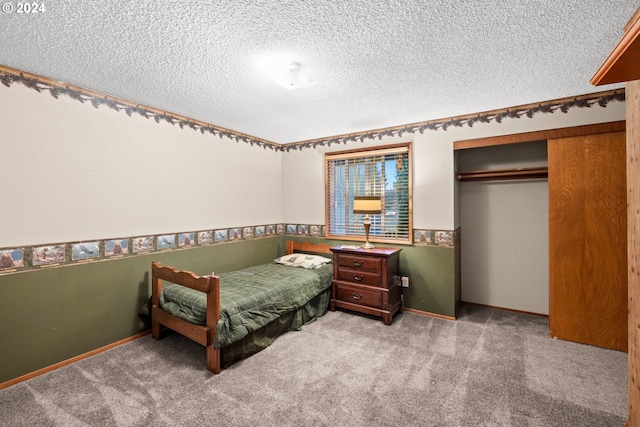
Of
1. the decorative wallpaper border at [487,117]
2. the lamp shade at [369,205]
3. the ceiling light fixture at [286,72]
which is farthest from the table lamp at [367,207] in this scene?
the ceiling light fixture at [286,72]

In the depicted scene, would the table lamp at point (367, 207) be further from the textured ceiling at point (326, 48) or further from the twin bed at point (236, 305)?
the textured ceiling at point (326, 48)

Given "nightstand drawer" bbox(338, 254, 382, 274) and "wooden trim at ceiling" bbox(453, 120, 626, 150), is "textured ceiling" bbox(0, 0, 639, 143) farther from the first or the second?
"nightstand drawer" bbox(338, 254, 382, 274)

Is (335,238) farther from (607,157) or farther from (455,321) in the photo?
(607,157)

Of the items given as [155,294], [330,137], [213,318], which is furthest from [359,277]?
[155,294]

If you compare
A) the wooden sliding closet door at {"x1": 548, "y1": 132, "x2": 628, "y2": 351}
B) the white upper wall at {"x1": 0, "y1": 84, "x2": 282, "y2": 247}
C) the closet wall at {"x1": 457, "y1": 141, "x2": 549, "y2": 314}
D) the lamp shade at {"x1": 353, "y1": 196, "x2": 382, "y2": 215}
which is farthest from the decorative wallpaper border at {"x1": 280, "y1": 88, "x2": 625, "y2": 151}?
the white upper wall at {"x1": 0, "y1": 84, "x2": 282, "y2": 247}

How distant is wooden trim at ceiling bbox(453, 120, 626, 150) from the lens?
8.74ft

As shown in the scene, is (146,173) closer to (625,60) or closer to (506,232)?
(625,60)

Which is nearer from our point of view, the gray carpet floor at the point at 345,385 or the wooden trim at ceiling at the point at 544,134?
the gray carpet floor at the point at 345,385

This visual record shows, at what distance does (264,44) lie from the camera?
1.85 m

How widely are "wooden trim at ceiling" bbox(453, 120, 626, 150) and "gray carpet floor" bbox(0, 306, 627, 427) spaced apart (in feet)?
6.63

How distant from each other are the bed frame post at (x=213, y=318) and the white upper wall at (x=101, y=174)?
4.07 feet

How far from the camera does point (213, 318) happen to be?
7.58ft

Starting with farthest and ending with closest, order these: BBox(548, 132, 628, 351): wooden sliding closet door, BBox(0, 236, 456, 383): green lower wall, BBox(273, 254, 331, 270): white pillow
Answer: BBox(273, 254, 331, 270): white pillow
BBox(548, 132, 628, 351): wooden sliding closet door
BBox(0, 236, 456, 383): green lower wall

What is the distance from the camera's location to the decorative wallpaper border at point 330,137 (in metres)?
2.32
